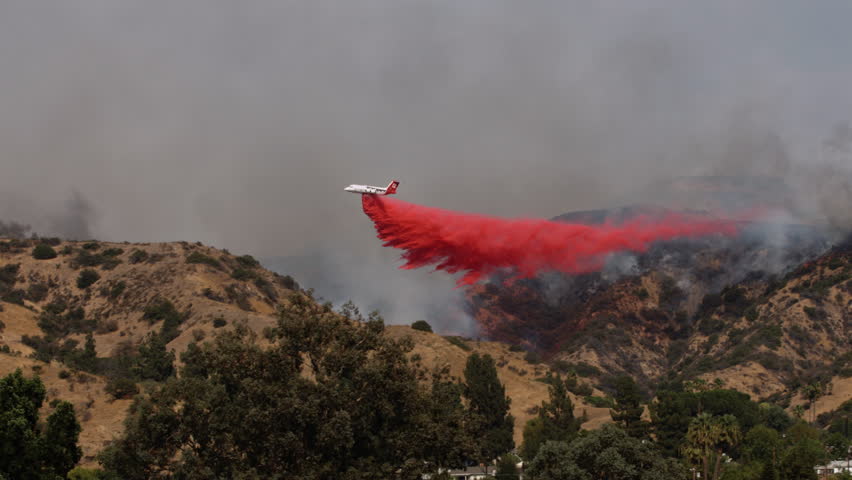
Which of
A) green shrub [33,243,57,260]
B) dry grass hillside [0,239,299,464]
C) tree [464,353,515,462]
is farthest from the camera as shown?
green shrub [33,243,57,260]

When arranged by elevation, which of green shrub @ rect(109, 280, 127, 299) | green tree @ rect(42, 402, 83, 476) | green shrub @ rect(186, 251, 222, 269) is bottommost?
green tree @ rect(42, 402, 83, 476)

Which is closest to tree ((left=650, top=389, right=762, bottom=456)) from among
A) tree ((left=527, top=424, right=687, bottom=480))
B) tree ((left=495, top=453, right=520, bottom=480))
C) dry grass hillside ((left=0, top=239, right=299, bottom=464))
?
tree ((left=495, top=453, right=520, bottom=480))

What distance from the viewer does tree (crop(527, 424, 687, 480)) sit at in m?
59.8

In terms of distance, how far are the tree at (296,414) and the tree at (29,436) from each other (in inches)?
104

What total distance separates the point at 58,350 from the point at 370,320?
89446 millimetres

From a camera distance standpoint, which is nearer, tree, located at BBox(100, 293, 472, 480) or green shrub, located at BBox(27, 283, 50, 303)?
tree, located at BBox(100, 293, 472, 480)

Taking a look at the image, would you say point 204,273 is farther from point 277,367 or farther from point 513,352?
point 277,367

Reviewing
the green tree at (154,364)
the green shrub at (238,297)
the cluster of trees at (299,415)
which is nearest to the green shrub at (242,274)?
the green shrub at (238,297)

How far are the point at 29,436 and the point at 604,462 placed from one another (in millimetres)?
38197

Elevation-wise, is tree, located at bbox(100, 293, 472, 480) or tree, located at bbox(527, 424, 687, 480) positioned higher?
tree, located at bbox(100, 293, 472, 480)

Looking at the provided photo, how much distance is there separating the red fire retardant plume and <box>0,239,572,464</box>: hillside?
52673 mm

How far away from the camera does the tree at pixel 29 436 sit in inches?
1658

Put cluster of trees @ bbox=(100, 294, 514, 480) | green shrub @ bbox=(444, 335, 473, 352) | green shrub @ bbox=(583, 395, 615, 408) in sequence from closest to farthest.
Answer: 1. cluster of trees @ bbox=(100, 294, 514, 480)
2. green shrub @ bbox=(583, 395, 615, 408)
3. green shrub @ bbox=(444, 335, 473, 352)

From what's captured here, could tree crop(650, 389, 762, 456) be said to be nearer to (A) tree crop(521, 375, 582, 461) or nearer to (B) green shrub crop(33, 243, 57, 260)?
(A) tree crop(521, 375, 582, 461)
